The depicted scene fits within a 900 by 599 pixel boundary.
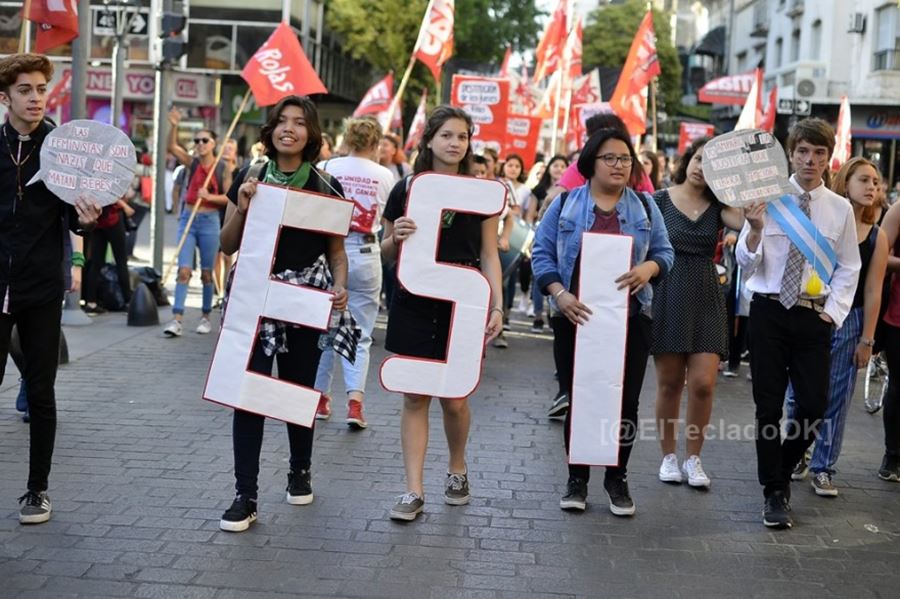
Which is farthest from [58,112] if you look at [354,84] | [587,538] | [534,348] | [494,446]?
[354,84]

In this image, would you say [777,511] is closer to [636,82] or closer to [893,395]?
[893,395]

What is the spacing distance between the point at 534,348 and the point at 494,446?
505 cm

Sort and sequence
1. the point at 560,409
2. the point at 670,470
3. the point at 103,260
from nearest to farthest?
the point at 670,470 → the point at 560,409 → the point at 103,260

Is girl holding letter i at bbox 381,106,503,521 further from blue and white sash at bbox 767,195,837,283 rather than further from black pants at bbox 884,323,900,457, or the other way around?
black pants at bbox 884,323,900,457

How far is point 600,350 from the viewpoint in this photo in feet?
19.0

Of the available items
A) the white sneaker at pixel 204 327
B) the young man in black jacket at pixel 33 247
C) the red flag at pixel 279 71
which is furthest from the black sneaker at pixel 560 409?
the red flag at pixel 279 71

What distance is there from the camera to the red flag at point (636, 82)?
18.4 meters

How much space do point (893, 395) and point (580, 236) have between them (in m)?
2.40

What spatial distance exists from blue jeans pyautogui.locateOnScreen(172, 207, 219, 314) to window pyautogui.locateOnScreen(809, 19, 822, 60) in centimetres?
2908

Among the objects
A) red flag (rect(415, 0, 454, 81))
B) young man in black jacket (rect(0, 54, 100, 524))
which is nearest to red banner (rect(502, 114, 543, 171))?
red flag (rect(415, 0, 454, 81))

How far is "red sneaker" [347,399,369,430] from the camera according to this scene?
778 centimetres

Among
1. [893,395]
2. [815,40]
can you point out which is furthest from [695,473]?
[815,40]

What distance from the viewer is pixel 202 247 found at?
12125 millimetres

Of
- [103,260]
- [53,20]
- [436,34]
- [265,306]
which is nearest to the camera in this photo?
[265,306]
